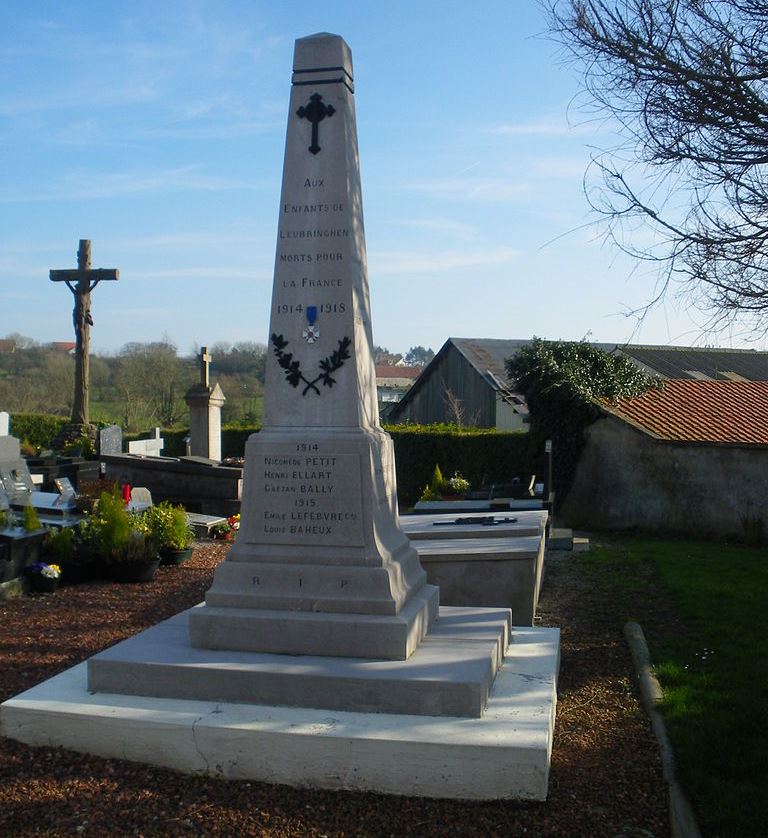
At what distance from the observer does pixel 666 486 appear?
15969 millimetres

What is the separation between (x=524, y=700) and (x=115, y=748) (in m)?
2.12

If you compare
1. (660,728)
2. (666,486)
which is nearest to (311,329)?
(660,728)

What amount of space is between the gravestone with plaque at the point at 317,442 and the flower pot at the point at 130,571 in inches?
155

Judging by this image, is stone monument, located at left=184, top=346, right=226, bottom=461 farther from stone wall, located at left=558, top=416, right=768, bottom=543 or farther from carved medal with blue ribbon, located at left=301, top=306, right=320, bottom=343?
carved medal with blue ribbon, located at left=301, top=306, right=320, bottom=343

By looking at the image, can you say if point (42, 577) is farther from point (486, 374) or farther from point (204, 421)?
point (486, 374)

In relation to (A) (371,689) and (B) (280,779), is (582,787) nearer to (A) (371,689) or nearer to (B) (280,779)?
(A) (371,689)

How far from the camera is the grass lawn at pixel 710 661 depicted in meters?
4.03

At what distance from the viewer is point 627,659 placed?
658cm

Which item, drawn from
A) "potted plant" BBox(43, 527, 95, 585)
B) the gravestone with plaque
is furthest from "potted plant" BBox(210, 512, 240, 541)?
the gravestone with plaque

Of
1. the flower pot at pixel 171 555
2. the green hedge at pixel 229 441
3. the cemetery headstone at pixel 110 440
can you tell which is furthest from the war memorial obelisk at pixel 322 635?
the green hedge at pixel 229 441

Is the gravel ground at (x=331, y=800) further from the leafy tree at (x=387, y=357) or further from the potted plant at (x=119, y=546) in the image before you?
the leafy tree at (x=387, y=357)

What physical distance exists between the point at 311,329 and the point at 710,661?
371cm

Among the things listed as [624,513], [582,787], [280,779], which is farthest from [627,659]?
[624,513]

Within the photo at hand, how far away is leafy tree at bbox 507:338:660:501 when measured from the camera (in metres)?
17.2
